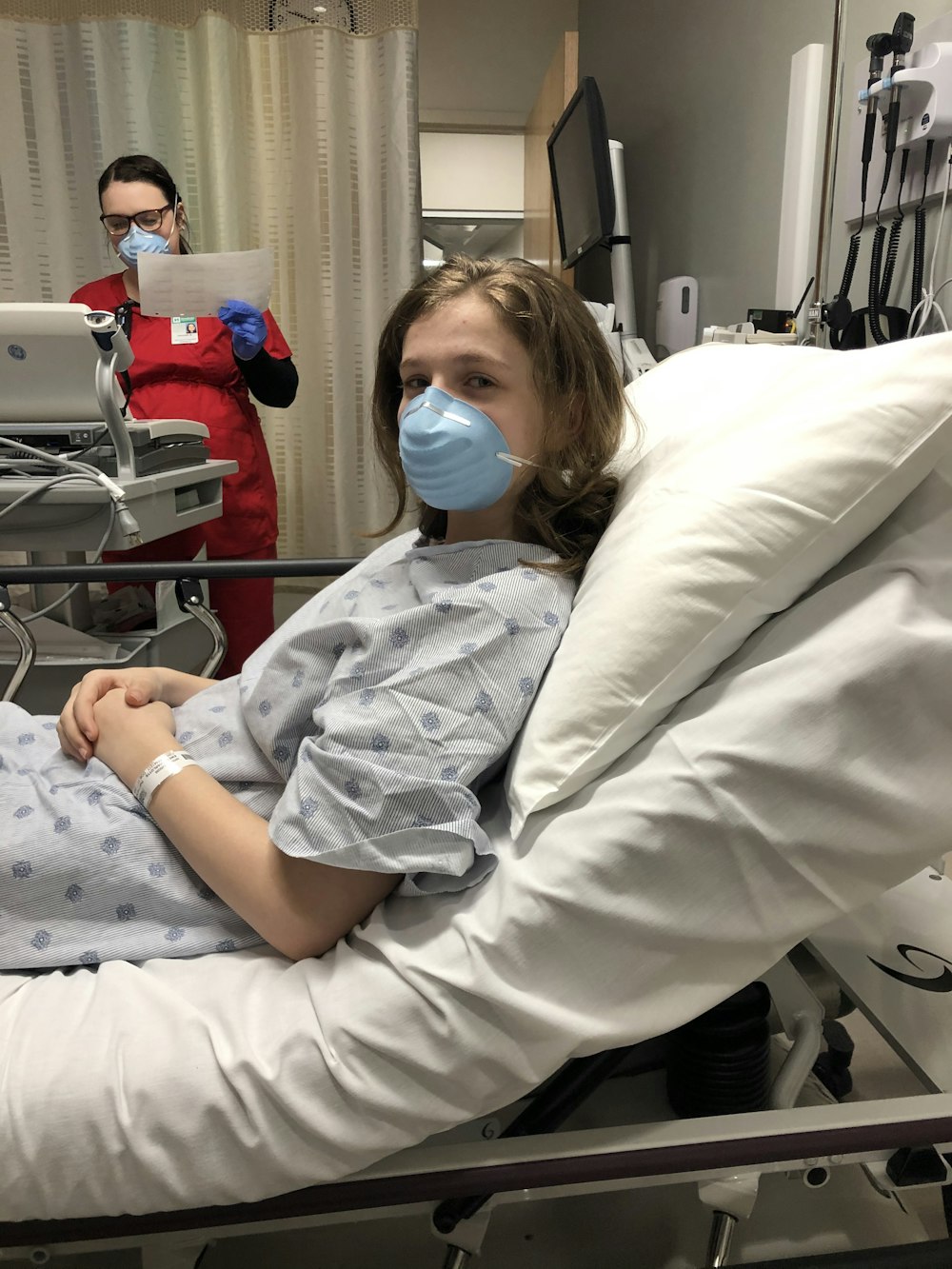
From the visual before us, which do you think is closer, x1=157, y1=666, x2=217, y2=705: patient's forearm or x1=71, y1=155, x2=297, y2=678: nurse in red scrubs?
x1=157, y1=666, x2=217, y2=705: patient's forearm

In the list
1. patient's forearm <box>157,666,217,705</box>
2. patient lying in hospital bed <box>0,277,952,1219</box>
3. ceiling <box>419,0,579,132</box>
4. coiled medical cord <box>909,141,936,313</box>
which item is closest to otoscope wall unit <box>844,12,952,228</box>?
coiled medical cord <box>909,141,936,313</box>

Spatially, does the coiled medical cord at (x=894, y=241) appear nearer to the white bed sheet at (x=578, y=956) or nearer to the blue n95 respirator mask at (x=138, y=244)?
the white bed sheet at (x=578, y=956)

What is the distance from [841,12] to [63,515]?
1875 mm

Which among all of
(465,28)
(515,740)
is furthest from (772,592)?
(465,28)

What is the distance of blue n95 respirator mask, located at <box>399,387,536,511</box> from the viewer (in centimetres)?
85

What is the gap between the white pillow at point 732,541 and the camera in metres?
0.68

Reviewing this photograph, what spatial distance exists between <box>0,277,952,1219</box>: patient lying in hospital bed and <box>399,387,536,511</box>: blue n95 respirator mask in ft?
0.72

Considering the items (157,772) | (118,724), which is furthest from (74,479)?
(157,772)

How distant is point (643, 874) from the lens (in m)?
0.67

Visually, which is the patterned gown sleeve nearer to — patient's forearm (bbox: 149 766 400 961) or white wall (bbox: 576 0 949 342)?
patient's forearm (bbox: 149 766 400 961)

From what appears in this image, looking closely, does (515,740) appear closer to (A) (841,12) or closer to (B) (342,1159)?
(B) (342,1159)

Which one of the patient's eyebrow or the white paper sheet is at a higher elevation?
the white paper sheet

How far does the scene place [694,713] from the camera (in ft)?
2.38

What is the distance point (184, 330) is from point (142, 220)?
260 mm
